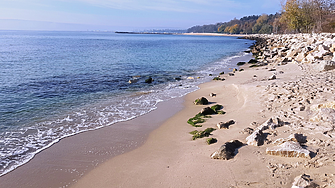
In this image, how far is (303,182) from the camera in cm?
405

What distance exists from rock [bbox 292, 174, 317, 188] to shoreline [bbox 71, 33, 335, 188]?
0.06 feet

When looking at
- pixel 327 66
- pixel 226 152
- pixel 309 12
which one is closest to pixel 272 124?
pixel 226 152

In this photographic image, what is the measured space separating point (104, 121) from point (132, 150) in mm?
2901

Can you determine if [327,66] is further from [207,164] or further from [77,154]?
[77,154]

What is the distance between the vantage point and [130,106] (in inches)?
447

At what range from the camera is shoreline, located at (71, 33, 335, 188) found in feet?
15.4

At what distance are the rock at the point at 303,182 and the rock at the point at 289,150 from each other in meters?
0.76

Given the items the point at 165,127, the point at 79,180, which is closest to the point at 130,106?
the point at 165,127

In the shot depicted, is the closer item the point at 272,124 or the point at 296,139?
the point at 296,139

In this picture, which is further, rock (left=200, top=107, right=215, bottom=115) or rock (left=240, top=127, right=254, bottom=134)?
rock (left=200, top=107, right=215, bottom=115)

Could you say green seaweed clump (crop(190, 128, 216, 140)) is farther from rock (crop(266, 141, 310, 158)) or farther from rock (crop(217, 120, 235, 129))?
rock (crop(266, 141, 310, 158))

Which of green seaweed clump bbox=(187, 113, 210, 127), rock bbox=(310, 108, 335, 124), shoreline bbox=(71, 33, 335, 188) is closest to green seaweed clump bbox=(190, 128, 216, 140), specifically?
shoreline bbox=(71, 33, 335, 188)

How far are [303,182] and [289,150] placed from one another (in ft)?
3.80

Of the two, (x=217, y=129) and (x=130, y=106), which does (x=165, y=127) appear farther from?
(x=130, y=106)
